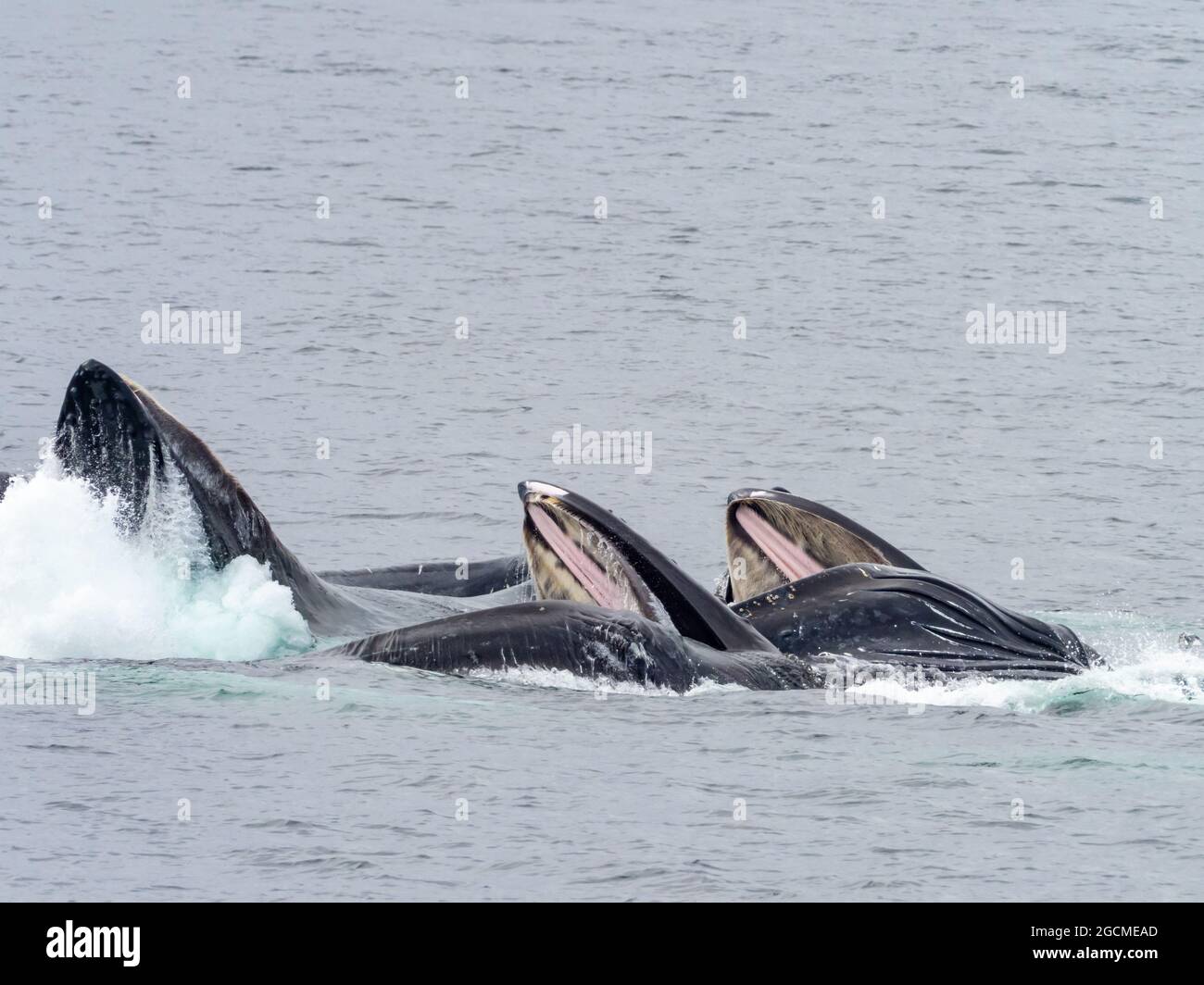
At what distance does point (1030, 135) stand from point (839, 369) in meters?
21.3

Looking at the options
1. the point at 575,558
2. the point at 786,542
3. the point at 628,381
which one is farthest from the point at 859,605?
the point at 628,381

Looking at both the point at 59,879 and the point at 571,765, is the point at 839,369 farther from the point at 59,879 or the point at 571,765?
the point at 59,879

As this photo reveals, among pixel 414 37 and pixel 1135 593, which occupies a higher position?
pixel 414 37

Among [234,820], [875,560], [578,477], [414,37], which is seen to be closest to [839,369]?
[578,477]

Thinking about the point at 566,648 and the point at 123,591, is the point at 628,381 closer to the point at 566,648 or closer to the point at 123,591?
the point at 123,591

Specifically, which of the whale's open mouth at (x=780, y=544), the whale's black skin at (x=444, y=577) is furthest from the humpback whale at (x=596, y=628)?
the whale's black skin at (x=444, y=577)

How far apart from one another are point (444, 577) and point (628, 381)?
1427cm

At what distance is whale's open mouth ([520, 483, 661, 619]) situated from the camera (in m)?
15.4

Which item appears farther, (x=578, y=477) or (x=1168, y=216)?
(x=1168, y=216)

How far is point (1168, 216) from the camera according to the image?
155 feet

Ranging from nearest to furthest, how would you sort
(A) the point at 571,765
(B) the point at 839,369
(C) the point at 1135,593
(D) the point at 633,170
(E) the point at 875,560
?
(A) the point at 571,765 < (E) the point at 875,560 < (C) the point at 1135,593 < (B) the point at 839,369 < (D) the point at 633,170

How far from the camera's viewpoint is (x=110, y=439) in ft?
49.3
